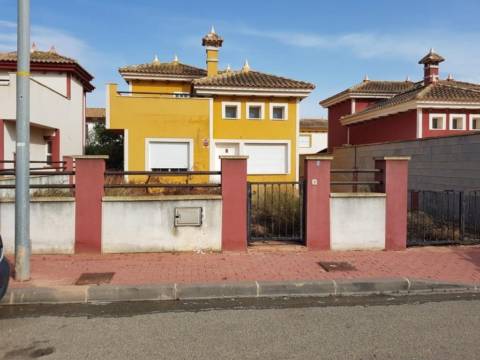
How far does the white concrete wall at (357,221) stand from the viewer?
8.55m

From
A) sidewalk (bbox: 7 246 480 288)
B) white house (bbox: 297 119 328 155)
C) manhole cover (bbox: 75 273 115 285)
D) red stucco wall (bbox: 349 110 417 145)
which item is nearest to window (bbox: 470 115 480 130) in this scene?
red stucco wall (bbox: 349 110 417 145)

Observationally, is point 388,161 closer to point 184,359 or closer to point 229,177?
point 229,177

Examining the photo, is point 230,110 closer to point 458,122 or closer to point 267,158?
point 267,158

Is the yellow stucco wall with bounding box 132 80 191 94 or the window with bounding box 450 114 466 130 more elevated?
the yellow stucco wall with bounding box 132 80 191 94

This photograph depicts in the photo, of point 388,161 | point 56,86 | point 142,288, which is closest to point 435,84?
point 388,161

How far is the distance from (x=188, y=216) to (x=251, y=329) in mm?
3656

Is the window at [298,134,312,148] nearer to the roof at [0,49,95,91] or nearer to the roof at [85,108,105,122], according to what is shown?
the roof at [85,108,105,122]

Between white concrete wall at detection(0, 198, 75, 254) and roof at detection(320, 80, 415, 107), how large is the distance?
21.7 m

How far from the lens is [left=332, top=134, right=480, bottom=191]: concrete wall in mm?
11148

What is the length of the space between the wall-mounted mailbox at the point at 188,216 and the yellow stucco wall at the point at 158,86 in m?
17.9

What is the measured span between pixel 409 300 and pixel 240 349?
9.35 feet

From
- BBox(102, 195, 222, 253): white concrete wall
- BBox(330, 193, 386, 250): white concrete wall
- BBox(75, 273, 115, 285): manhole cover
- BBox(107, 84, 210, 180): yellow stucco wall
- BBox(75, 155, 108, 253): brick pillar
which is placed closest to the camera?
BBox(75, 273, 115, 285): manhole cover

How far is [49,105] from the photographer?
17531 millimetres

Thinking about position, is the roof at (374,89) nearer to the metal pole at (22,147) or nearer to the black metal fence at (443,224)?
the black metal fence at (443,224)
